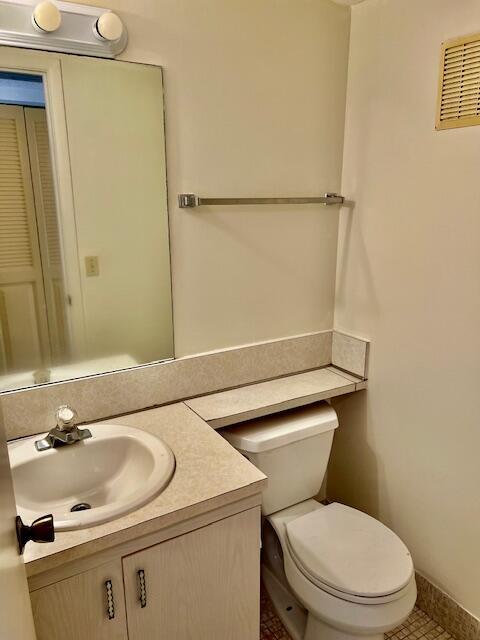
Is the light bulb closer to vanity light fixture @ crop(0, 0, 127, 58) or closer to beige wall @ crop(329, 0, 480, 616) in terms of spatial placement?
vanity light fixture @ crop(0, 0, 127, 58)

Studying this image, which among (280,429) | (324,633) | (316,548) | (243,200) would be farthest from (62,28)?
(324,633)

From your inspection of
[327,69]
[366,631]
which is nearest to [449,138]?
[327,69]

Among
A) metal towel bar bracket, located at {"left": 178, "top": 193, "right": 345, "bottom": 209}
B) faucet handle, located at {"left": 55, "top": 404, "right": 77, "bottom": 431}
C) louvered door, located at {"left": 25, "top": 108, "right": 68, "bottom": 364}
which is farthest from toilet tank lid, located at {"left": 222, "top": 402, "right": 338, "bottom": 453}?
metal towel bar bracket, located at {"left": 178, "top": 193, "right": 345, "bottom": 209}

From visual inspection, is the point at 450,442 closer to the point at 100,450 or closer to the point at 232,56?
the point at 100,450

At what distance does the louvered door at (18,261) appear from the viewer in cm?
124

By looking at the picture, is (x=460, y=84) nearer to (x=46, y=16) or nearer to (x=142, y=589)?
(x=46, y=16)

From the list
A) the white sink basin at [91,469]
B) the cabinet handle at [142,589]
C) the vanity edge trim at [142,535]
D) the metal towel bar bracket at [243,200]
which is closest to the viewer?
the vanity edge trim at [142,535]

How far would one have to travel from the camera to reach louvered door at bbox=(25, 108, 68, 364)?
1.26 metres

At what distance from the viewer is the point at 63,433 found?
1.31m

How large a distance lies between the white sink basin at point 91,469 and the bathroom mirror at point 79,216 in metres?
0.23

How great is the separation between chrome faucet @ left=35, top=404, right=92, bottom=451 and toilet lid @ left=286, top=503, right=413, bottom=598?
78cm

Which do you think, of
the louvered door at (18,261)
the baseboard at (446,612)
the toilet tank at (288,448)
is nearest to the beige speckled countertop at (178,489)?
the toilet tank at (288,448)

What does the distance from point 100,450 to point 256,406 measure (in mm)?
529

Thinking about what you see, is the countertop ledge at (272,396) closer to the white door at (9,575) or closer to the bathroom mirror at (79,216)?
the bathroom mirror at (79,216)
